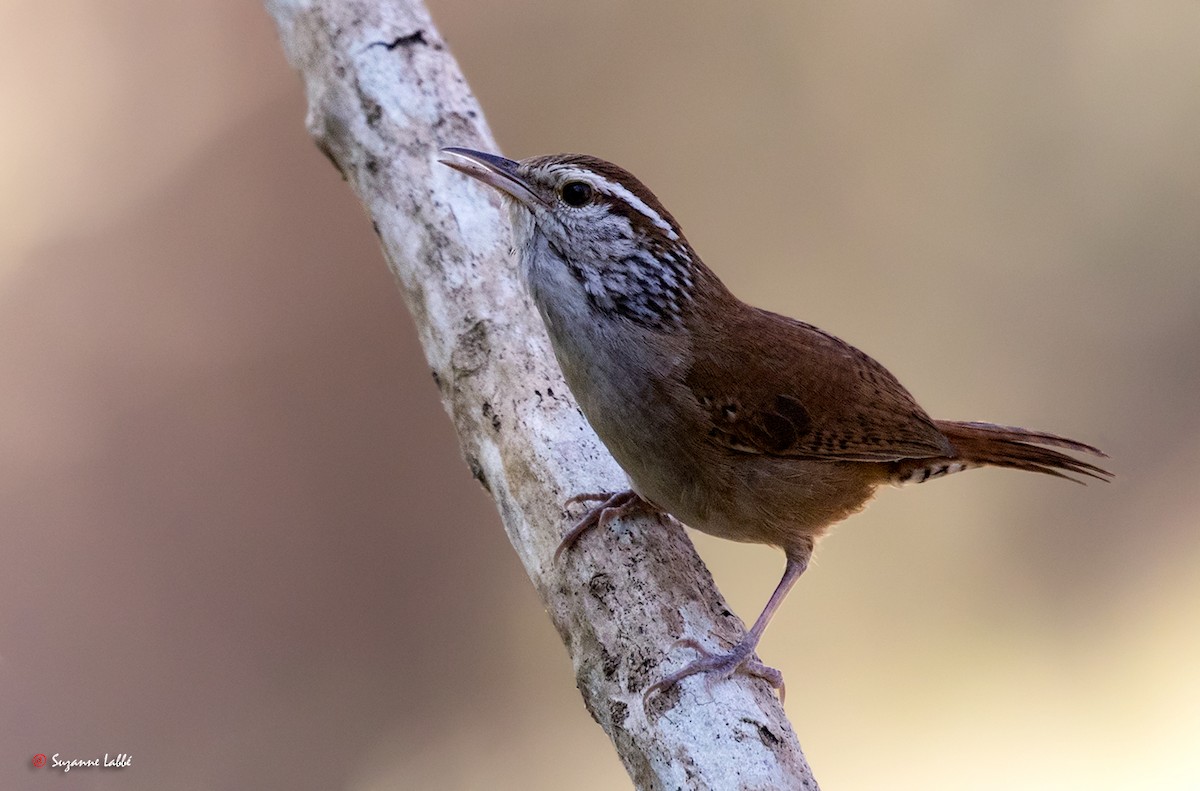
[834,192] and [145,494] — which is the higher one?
[834,192]

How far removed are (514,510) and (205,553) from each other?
2568 mm

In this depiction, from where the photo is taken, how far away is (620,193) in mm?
2855

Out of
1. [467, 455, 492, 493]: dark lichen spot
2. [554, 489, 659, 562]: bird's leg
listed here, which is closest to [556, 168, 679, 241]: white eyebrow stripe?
[554, 489, 659, 562]: bird's leg

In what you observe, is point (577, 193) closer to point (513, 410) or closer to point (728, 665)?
point (513, 410)

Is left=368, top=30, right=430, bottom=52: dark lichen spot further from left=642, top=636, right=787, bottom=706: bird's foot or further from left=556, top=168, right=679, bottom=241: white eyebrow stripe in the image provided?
left=642, top=636, right=787, bottom=706: bird's foot

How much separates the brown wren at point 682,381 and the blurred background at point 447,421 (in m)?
2.29

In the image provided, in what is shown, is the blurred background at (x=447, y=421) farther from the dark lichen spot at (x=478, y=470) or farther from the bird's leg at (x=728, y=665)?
the bird's leg at (x=728, y=665)

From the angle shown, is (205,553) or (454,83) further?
(205,553)

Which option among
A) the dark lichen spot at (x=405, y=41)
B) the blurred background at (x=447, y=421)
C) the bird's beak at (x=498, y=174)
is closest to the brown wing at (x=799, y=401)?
the bird's beak at (x=498, y=174)

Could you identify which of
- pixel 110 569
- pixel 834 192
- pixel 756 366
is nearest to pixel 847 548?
pixel 834 192

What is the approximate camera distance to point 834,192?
19.5 feet

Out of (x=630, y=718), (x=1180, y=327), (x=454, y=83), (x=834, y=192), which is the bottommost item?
(x=630, y=718)

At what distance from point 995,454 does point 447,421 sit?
3.01 m

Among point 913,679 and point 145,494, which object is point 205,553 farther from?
point 913,679
